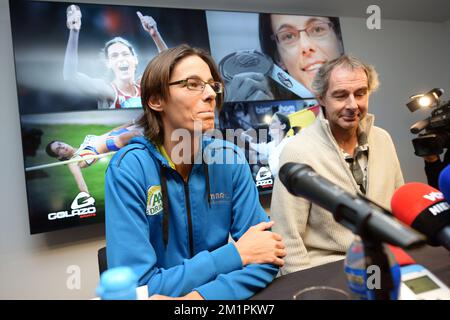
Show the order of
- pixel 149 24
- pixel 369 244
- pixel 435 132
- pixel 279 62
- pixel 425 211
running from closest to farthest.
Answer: pixel 369 244
pixel 425 211
pixel 435 132
pixel 149 24
pixel 279 62

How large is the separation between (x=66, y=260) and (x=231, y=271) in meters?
1.83

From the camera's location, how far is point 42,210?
6.86ft

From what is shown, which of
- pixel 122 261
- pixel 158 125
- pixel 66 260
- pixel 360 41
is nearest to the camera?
pixel 122 261

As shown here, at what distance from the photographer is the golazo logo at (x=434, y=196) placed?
2.60ft

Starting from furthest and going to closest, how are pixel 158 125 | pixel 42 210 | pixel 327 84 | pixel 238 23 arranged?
1. pixel 238 23
2. pixel 42 210
3. pixel 327 84
4. pixel 158 125

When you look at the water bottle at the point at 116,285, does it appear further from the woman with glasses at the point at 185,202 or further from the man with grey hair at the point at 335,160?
the man with grey hair at the point at 335,160

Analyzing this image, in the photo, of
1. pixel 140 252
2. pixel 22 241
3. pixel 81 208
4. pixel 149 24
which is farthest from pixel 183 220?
pixel 149 24

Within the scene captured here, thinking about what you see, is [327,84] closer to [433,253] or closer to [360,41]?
[433,253]

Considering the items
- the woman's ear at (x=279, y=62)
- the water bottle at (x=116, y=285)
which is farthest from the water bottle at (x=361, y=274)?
the woman's ear at (x=279, y=62)

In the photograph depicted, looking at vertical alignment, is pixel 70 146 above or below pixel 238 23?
below

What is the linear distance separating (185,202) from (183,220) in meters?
0.07

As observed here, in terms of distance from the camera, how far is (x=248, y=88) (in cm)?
271

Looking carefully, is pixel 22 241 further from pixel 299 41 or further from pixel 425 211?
pixel 299 41
